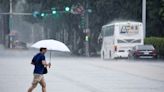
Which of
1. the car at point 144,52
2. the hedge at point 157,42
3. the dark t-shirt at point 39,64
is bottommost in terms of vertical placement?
the dark t-shirt at point 39,64

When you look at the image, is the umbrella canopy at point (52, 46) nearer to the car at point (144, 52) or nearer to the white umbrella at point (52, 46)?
the white umbrella at point (52, 46)

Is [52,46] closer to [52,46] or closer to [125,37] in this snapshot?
[52,46]

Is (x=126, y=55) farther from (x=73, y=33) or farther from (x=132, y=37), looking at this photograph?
(x=73, y=33)

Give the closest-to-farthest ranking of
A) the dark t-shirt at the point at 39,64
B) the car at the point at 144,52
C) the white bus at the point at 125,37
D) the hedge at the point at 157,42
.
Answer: the dark t-shirt at the point at 39,64 < the car at the point at 144,52 < the white bus at the point at 125,37 < the hedge at the point at 157,42

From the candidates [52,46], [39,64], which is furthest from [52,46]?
[39,64]

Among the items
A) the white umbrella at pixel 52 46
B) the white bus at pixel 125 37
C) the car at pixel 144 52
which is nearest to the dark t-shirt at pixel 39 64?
the white umbrella at pixel 52 46

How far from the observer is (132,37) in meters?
63.9

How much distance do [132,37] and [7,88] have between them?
4024cm

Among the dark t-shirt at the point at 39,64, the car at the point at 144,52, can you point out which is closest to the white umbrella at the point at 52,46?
the dark t-shirt at the point at 39,64

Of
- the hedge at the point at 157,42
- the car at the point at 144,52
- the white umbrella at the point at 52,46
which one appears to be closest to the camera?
the white umbrella at the point at 52,46

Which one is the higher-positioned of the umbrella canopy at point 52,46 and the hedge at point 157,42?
the hedge at point 157,42

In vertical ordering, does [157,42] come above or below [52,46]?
above

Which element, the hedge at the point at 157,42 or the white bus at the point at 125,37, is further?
the hedge at the point at 157,42

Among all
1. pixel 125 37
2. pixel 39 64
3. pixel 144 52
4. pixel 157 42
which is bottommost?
pixel 39 64
